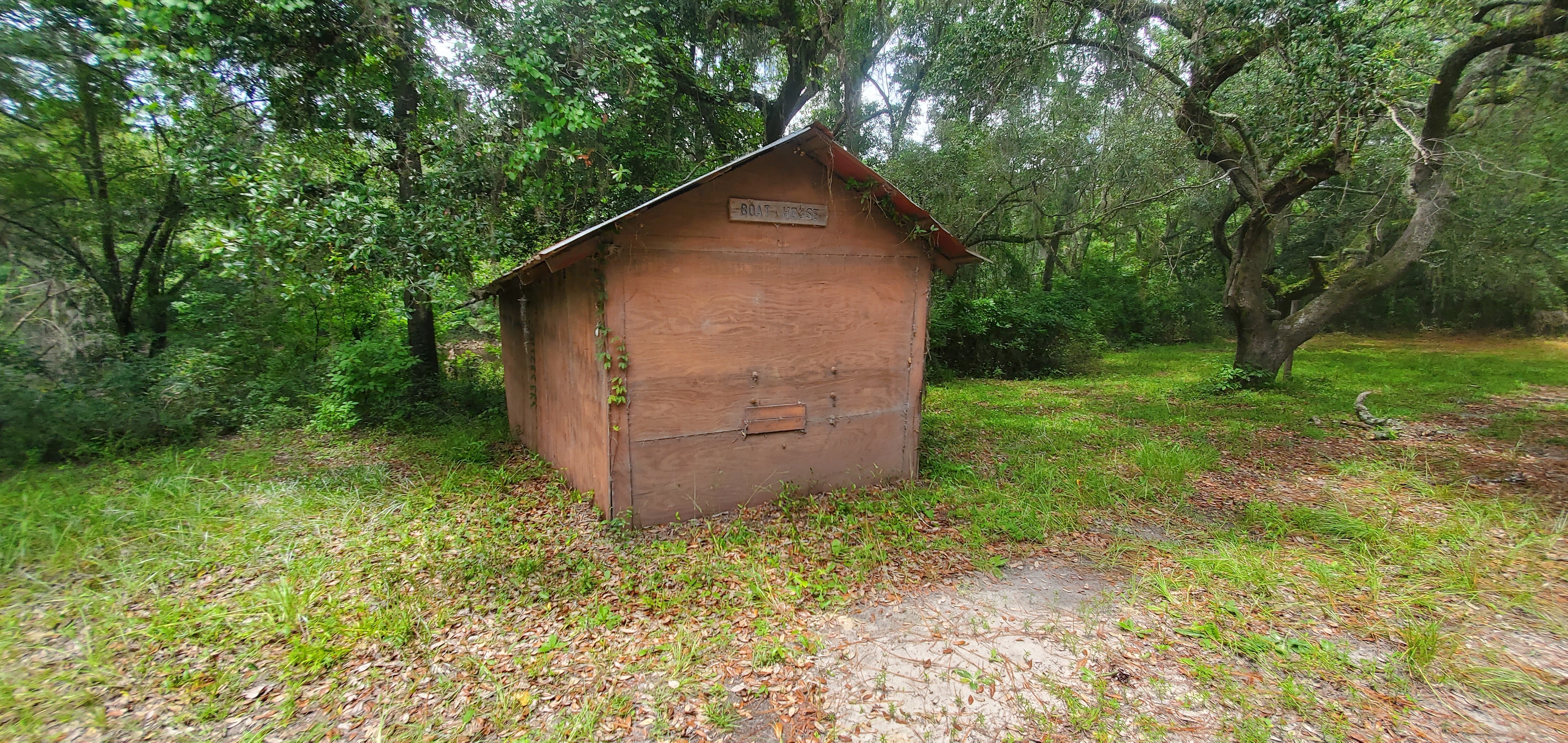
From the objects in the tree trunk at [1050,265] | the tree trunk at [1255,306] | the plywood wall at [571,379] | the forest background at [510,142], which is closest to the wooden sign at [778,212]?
the plywood wall at [571,379]

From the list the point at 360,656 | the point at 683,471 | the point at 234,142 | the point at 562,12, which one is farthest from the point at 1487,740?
the point at 234,142

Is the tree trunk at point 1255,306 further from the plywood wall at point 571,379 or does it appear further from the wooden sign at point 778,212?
the plywood wall at point 571,379

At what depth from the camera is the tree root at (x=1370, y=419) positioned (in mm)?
8671

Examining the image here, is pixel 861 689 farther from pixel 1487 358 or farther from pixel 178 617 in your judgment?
pixel 1487 358

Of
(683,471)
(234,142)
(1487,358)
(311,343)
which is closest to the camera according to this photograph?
(683,471)

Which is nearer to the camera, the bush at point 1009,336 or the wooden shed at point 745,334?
the wooden shed at point 745,334

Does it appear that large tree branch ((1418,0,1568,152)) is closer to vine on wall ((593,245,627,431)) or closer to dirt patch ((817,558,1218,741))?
dirt patch ((817,558,1218,741))

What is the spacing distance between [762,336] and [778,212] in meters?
1.24

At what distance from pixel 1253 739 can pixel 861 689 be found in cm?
203

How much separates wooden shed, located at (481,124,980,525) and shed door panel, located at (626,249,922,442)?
2 cm

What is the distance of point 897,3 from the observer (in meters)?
10.6

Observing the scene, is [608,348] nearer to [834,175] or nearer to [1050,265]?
[834,175]

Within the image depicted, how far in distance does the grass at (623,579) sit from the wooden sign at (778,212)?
2.94 meters

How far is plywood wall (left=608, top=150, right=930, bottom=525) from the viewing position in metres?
5.23
